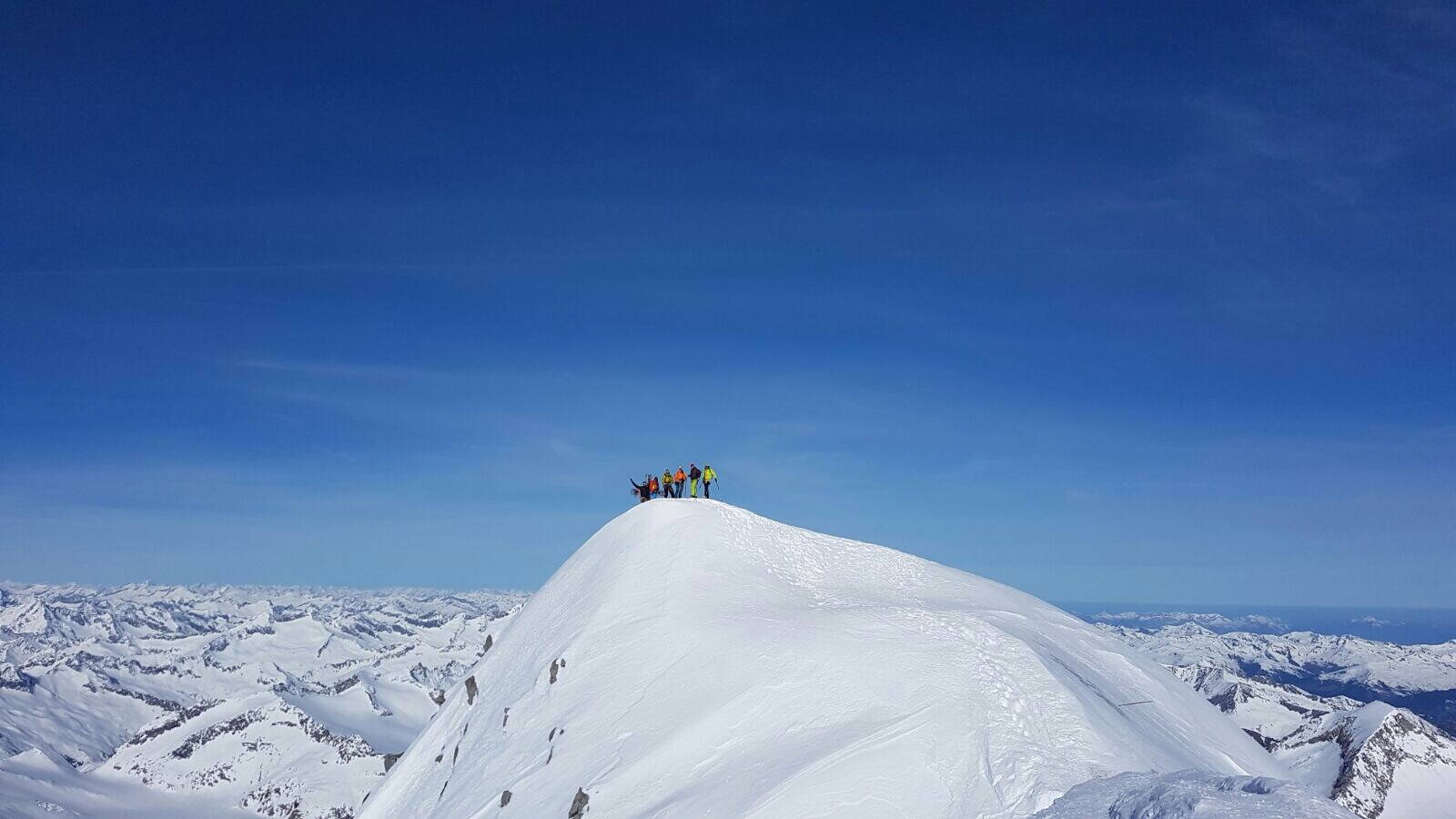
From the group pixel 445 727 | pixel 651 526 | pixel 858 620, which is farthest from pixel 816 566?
pixel 445 727

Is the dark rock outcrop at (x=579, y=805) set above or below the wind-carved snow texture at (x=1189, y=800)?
below

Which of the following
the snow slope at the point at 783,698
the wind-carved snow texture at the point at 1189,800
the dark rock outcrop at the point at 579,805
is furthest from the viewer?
the dark rock outcrop at the point at 579,805

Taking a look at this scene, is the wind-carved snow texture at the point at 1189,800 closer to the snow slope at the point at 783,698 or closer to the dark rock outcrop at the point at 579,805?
the snow slope at the point at 783,698

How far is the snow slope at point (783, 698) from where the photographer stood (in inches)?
982

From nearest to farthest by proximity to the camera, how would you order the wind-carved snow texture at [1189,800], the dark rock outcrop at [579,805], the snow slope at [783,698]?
1. the wind-carved snow texture at [1189,800]
2. the snow slope at [783,698]
3. the dark rock outcrop at [579,805]

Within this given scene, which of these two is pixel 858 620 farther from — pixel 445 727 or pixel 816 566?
pixel 445 727

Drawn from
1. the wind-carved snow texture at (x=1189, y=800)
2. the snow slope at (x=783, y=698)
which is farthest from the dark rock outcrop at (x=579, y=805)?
the wind-carved snow texture at (x=1189, y=800)

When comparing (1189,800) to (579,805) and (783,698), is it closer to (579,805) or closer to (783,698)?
(783,698)

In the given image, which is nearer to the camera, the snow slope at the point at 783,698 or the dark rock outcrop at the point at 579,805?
the snow slope at the point at 783,698

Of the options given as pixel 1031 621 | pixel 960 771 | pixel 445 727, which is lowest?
pixel 445 727

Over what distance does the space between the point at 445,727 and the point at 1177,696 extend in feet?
136

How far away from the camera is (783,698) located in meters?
31.2

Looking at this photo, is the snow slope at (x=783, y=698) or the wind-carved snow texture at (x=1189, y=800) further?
the snow slope at (x=783, y=698)

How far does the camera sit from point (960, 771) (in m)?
24.1
